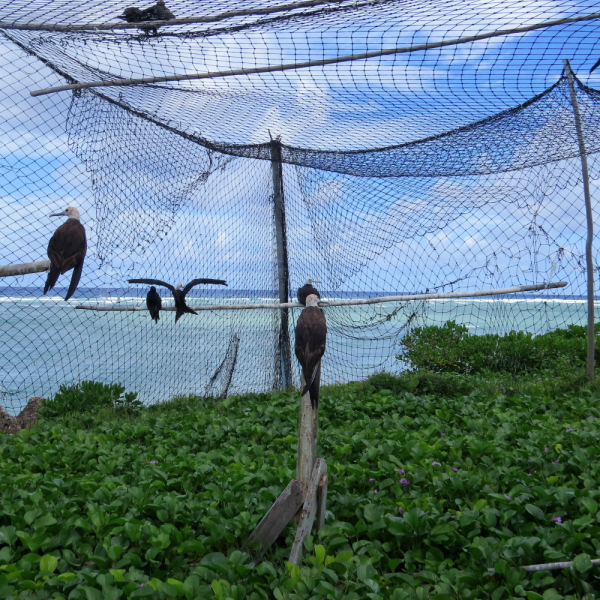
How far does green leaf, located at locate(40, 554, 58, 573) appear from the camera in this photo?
7.54ft

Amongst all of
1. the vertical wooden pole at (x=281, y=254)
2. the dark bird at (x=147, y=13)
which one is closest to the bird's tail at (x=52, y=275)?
the dark bird at (x=147, y=13)

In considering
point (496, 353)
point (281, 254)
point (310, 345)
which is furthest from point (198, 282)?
point (496, 353)

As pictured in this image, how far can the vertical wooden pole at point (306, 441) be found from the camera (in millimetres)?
2484

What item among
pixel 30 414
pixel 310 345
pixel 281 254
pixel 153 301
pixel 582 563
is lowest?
pixel 30 414

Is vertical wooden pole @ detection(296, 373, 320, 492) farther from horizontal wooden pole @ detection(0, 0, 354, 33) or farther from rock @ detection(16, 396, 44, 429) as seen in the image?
rock @ detection(16, 396, 44, 429)

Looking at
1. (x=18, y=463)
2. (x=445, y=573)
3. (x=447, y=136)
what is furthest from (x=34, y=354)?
(x=445, y=573)

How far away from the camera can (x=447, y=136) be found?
4695 millimetres

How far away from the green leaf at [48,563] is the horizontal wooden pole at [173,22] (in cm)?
274

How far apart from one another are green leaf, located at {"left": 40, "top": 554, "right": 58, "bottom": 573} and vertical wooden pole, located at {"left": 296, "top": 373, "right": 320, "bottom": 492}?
1151 mm

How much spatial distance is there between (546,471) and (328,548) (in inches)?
61.8

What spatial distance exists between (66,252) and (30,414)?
4.14 m

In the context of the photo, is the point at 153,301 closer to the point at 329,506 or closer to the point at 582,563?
the point at 329,506

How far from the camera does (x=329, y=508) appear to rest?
2.85 m

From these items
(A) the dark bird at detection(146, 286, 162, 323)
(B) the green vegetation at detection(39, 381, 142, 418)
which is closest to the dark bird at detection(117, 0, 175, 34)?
(A) the dark bird at detection(146, 286, 162, 323)
